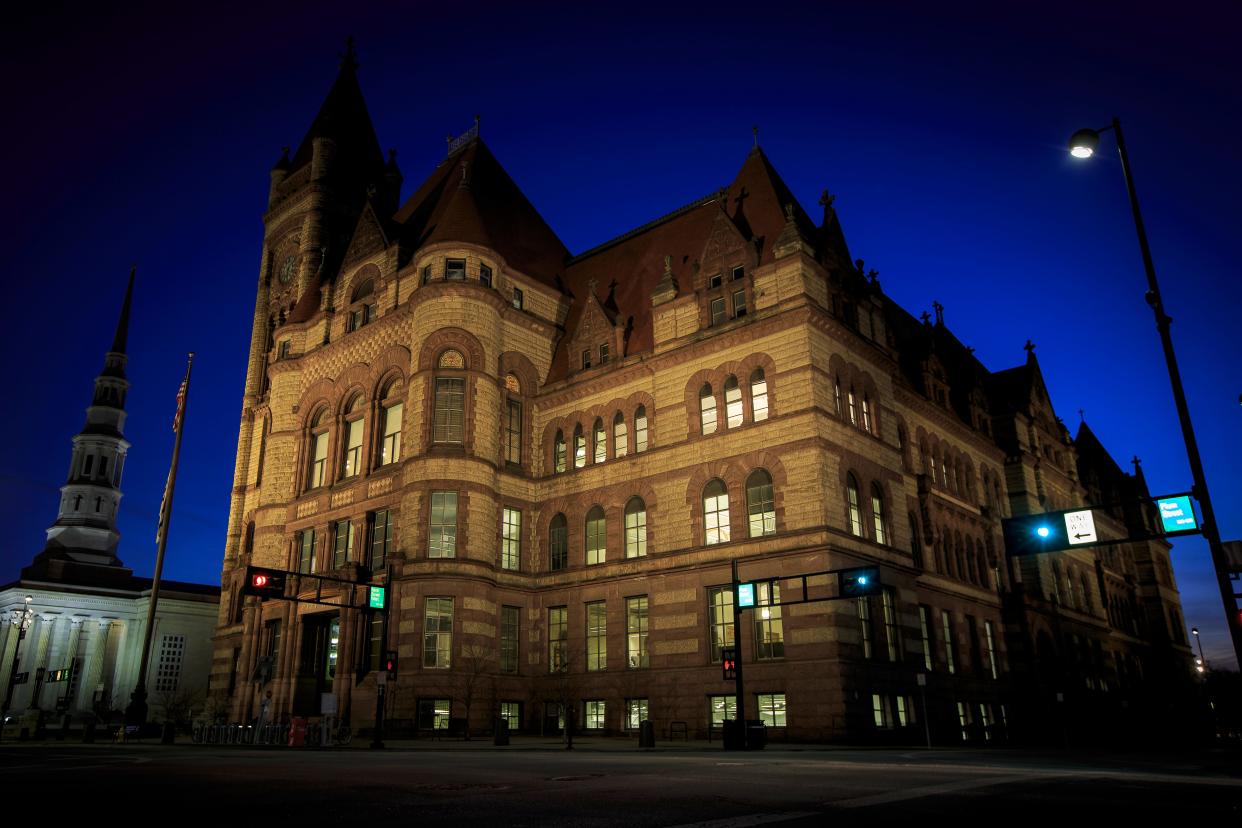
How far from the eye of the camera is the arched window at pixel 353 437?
44.9 metres

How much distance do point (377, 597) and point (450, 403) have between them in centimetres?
1154

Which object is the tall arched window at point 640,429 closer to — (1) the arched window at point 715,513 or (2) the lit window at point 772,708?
(1) the arched window at point 715,513

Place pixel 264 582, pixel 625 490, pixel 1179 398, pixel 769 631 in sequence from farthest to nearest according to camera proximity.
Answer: pixel 625 490
pixel 769 631
pixel 264 582
pixel 1179 398

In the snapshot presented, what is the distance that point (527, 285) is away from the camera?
153 ft

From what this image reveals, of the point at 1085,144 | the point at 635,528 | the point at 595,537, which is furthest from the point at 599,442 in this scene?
the point at 1085,144

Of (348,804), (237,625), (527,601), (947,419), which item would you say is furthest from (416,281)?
(348,804)

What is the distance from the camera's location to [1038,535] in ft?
70.6

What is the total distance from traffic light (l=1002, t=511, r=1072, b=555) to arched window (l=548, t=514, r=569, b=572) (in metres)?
23.2

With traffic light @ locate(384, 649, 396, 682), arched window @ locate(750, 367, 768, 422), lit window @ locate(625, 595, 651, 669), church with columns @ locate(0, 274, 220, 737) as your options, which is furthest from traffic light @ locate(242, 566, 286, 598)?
church with columns @ locate(0, 274, 220, 737)

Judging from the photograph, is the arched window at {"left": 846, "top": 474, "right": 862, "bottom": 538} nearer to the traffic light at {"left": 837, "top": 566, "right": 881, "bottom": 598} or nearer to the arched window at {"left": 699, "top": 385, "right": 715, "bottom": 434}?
the arched window at {"left": 699, "top": 385, "right": 715, "bottom": 434}

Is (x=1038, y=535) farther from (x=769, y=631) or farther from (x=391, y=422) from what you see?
(x=391, y=422)

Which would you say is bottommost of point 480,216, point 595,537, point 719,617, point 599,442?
point 719,617

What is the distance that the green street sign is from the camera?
31922 mm

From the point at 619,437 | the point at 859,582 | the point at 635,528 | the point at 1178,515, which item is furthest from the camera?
the point at 619,437
